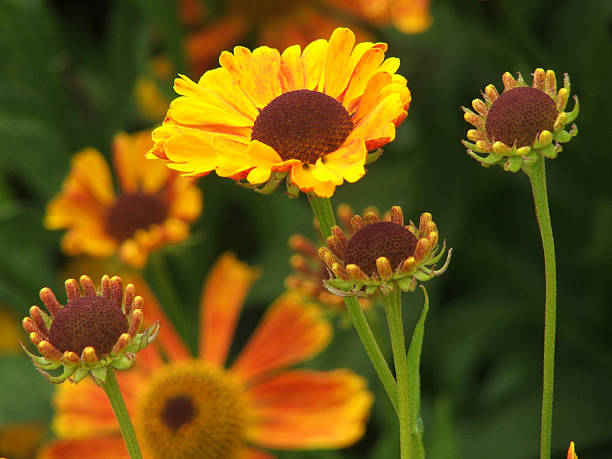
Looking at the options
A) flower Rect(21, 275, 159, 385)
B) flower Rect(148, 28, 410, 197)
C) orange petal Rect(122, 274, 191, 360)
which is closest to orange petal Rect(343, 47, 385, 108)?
flower Rect(148, 28, 410, 197)

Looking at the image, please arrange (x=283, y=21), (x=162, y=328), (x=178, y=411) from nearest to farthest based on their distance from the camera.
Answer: (x=178, y=411)
(x=162, y=328)
(x=283, y=21)

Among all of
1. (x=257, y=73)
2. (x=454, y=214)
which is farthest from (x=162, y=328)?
(x=257, y=73)

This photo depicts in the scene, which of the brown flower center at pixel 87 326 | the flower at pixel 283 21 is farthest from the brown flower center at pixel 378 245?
the flower at pixel 283 21

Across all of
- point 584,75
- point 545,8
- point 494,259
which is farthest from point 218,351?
point 545,8

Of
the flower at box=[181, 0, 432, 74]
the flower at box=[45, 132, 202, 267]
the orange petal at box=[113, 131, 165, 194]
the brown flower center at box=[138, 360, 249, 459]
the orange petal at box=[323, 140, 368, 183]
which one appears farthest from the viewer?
the flower at box=[181, 0, 432, 74]

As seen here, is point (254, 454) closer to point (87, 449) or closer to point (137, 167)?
point (87, 449)

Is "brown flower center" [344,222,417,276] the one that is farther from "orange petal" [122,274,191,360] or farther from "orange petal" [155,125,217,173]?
"orange petal" [122,274,191,360]
